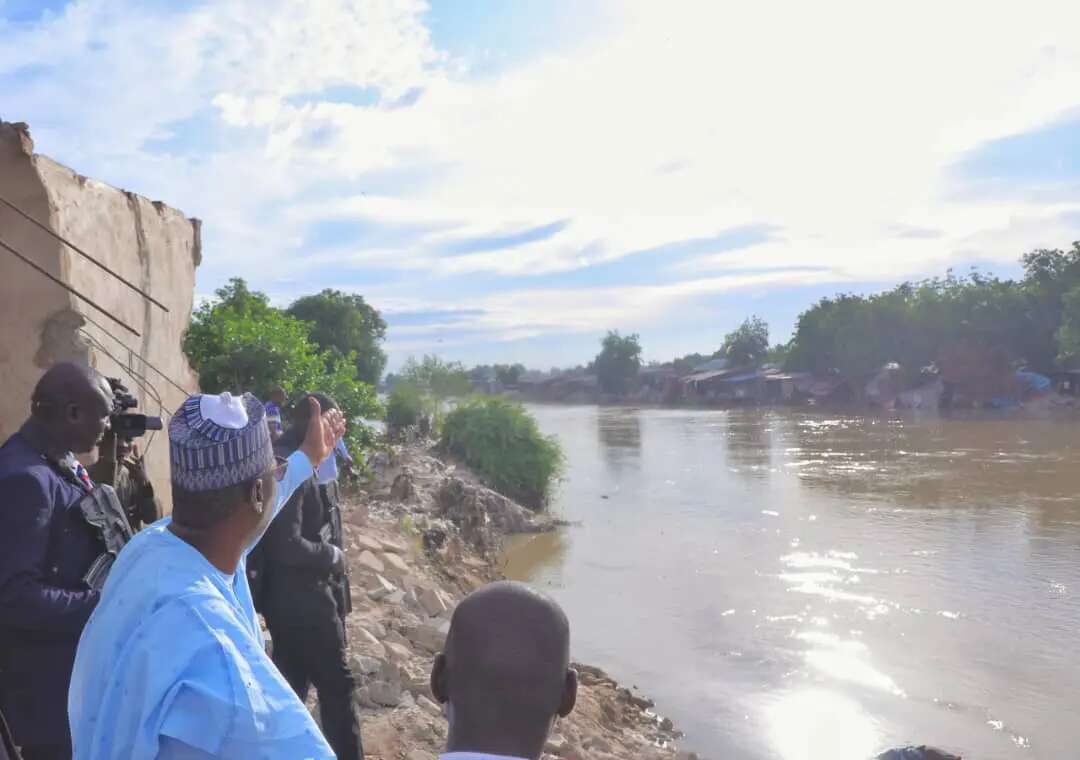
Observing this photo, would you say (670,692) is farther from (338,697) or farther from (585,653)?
(338,697)

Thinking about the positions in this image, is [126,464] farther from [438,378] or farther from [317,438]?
[438,378]

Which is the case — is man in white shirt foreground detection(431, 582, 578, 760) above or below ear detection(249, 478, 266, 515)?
below

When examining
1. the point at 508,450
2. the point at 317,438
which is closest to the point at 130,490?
the point at 317,438

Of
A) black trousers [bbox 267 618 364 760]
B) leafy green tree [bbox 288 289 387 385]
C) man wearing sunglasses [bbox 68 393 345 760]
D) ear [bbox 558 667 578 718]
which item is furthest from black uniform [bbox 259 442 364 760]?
leafy green tree [bbox 288 289 387 385]

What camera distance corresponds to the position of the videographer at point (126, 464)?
11.0ft

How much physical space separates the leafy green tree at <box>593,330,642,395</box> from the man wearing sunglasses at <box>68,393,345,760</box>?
6840 cm

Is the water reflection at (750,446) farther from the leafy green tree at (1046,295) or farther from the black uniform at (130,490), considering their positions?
the black uniform at (130,490)

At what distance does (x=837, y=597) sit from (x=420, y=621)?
580 centimetres

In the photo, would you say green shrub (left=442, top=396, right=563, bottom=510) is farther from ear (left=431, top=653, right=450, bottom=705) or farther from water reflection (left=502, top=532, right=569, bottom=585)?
ear (left=431, top=653, right=450, bottom=705)

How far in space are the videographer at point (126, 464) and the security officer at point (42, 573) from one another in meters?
0.53

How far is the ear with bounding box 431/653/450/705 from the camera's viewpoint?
5.31 ft

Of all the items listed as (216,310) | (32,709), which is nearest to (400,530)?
(216,310)

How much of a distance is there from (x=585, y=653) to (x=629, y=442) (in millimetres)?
24764

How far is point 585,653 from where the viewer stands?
9.02m
